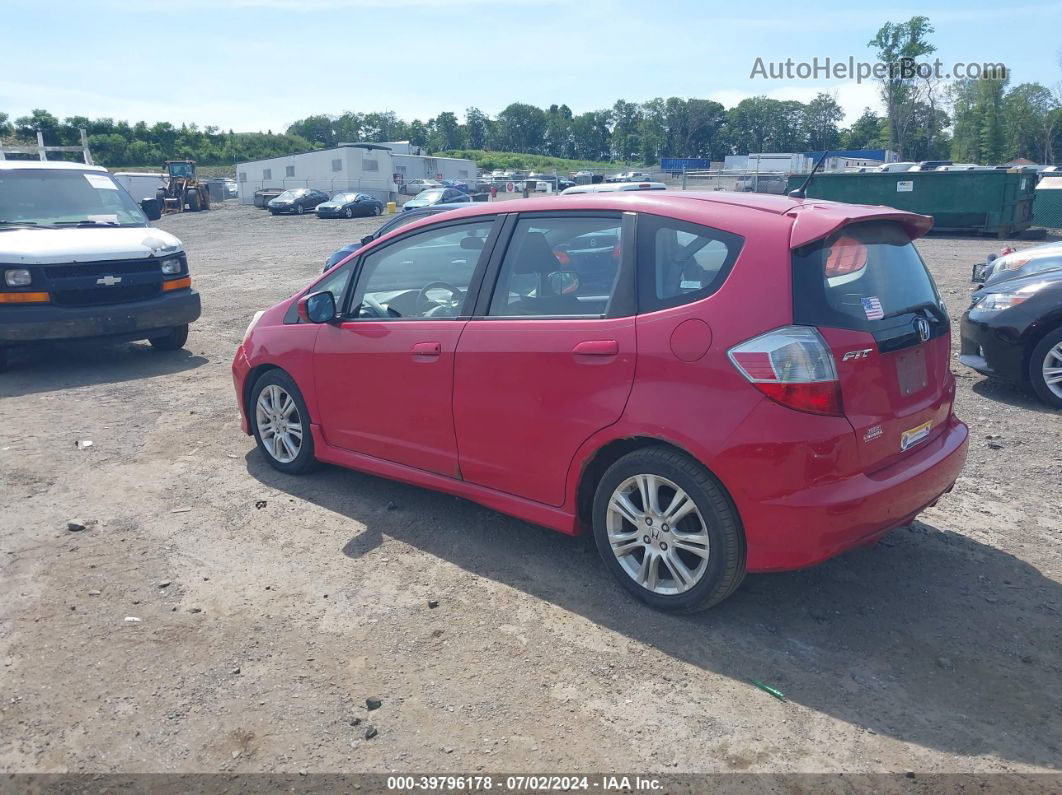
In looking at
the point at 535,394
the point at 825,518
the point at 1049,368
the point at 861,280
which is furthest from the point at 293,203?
the point at 825,518

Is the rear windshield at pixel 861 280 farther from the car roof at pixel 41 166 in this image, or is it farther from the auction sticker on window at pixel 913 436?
the car roof at pixel 41 166

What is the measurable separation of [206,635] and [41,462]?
3.08 meters

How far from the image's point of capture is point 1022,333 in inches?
271

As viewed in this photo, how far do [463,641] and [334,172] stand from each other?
5388 cm

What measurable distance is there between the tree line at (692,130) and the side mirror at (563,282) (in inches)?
2485

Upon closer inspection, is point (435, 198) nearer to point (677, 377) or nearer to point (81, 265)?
point (81, 265)

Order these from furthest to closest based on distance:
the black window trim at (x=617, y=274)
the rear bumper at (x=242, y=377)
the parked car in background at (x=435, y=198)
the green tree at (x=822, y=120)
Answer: the green tree at (x=822, y=120)
the parked car in background at (x=435, y=198)
the rear bumper at (x=242, y=377)
the black window trim at (x=617, y=274)

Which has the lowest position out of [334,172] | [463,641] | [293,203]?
[463,641]

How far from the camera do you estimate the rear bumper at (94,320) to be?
8.07 metres

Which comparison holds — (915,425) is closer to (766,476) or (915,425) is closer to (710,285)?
(766,476)

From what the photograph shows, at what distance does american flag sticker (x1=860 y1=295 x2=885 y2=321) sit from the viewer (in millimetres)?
3527

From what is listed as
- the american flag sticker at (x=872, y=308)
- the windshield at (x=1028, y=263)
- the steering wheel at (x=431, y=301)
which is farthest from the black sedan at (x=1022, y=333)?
the steering wheel at (x=431, y=301)

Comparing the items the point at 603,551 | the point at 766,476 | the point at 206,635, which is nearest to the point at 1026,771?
the point at 766,476

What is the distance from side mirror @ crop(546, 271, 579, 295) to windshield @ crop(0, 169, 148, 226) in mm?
7039
